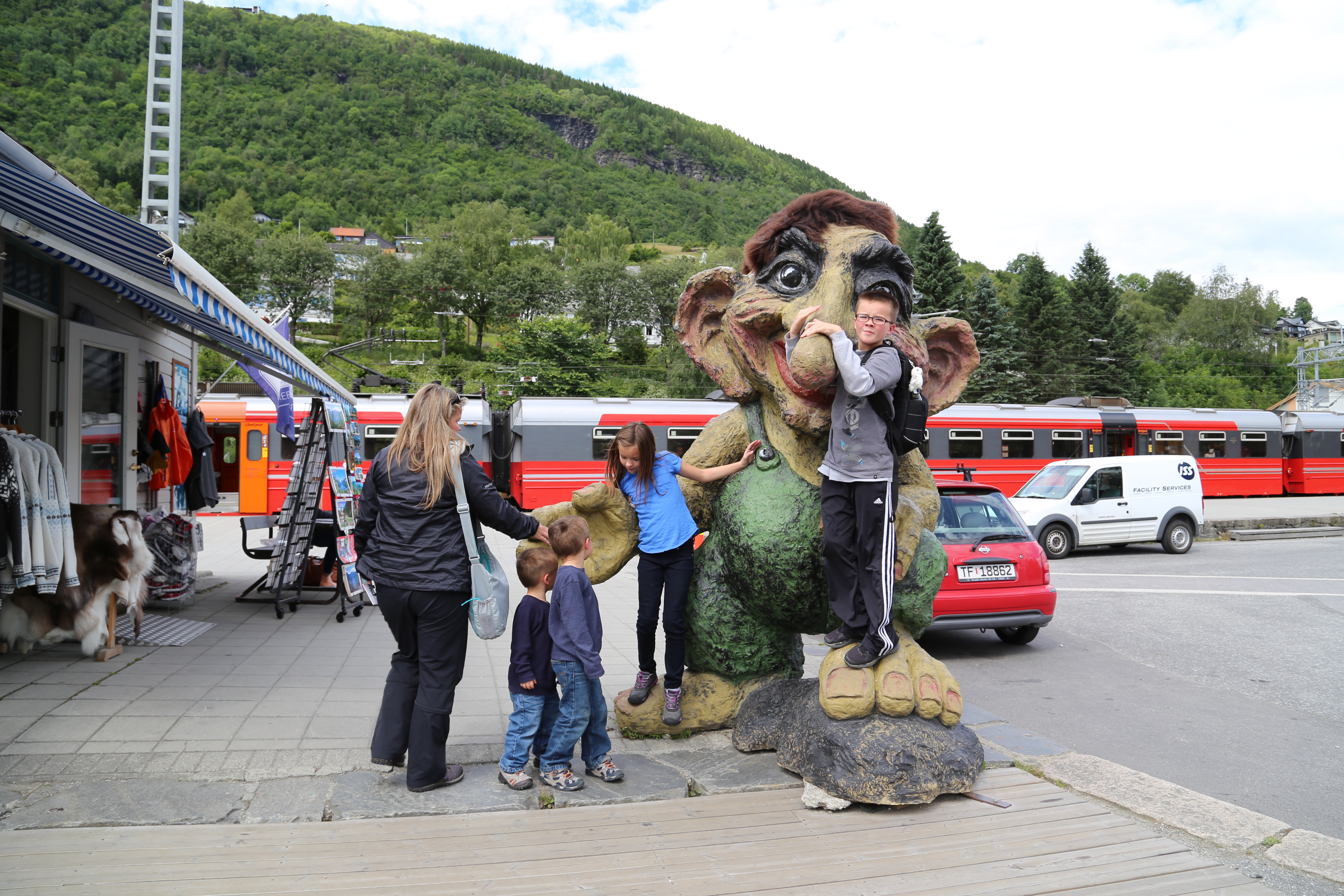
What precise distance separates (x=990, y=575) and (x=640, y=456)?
4.47m

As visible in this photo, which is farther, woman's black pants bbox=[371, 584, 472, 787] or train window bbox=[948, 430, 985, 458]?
train window bbox=[948, 430, 985, 458]

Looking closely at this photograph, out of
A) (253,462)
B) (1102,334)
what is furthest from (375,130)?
(253,462)

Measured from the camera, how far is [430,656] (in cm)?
333

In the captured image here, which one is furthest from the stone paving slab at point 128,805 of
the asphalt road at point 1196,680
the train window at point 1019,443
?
the train window at point 1019,443

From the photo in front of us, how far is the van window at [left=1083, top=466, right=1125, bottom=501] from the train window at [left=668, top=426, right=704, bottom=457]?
287 inches

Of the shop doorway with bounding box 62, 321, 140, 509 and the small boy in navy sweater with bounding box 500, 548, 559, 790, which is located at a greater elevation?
the shop doorway with bounding box 62, 321, 140, 509

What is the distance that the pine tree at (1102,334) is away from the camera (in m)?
44.3

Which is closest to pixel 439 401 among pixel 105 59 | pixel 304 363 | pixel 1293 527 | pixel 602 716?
pixel 602 716

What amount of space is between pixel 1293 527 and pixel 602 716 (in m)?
19.8

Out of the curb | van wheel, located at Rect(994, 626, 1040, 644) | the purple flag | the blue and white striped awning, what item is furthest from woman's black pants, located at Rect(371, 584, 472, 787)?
the purple flag

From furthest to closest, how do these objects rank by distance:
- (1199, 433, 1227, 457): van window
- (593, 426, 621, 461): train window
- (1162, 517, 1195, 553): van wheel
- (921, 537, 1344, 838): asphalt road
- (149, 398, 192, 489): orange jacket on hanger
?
1. (1199, 433, 1227, 457): van window
2. (593, 426, 621, 461): train window
3. (1162, 517, 1195, 553): van wheel
4. (149, 398, 192, 489): orange jacket on hanger
5. (921, 537, 1344, 838): asphalt road

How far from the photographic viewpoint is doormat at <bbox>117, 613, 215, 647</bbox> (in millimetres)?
6219

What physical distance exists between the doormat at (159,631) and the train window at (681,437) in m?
10.5

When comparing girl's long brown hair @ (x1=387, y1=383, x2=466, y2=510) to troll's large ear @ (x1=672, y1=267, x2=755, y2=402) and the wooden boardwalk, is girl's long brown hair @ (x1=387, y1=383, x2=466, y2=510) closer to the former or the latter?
troll's large ear @ (x1=672, y1=267, x2=755, y2=402)
